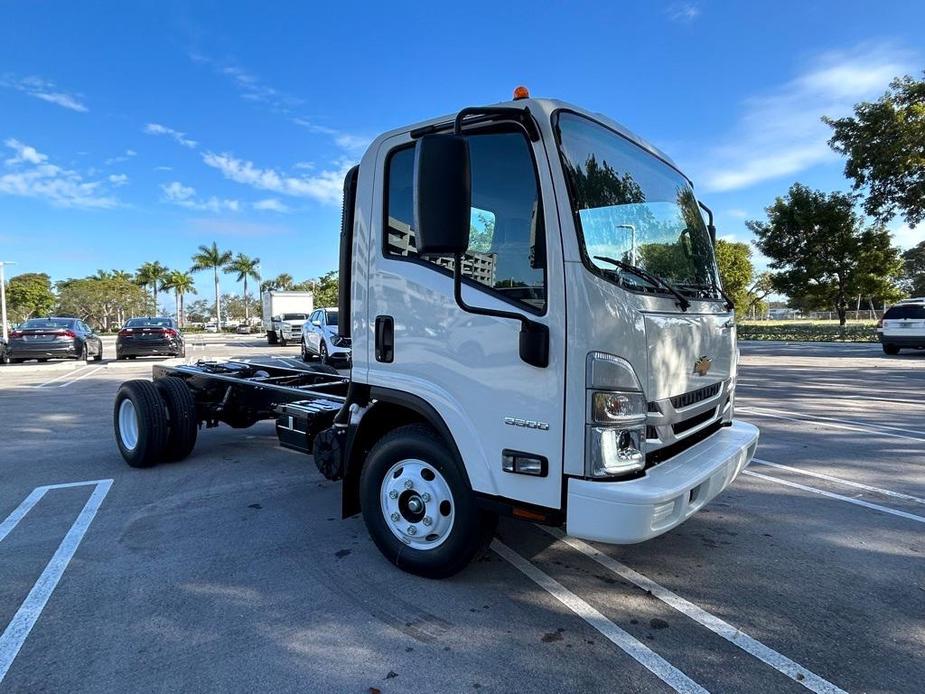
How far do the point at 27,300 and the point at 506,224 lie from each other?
8616 centimetres

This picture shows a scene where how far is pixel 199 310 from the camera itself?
12244cm

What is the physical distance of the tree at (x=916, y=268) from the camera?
69.3m

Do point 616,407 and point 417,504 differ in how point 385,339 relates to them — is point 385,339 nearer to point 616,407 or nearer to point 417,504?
point 417,504

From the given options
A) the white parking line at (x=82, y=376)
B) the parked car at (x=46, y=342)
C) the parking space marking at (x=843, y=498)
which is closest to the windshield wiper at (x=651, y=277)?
the parking space marking at (x=843, y=498)

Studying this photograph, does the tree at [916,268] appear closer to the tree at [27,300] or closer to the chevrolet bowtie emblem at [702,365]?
the chevrolet bowtie emblem at [702,365]

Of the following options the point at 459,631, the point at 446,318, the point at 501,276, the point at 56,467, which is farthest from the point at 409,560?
the point at 56,467

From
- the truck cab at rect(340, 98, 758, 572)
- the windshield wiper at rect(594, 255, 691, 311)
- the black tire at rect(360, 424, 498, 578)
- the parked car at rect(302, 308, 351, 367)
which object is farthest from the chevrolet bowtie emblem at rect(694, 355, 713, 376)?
the parked car at rect(302, 308, 351, 367)

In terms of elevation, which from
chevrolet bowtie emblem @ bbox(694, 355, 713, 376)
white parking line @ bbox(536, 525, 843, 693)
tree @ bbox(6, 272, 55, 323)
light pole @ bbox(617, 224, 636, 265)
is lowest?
white parking line @ bbox(536, 525, 843, 693)

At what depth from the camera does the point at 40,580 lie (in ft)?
11.1

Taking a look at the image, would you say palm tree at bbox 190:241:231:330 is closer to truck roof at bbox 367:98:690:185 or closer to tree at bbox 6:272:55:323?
tree at bbox 6:272:55:323

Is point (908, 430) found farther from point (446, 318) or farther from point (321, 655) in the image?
point (321, 655)

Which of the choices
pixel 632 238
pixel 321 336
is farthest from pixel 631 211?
pixel 321 336

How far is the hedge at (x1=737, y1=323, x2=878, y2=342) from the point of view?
90.1 ft

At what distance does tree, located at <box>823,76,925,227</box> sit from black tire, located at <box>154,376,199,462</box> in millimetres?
26913
